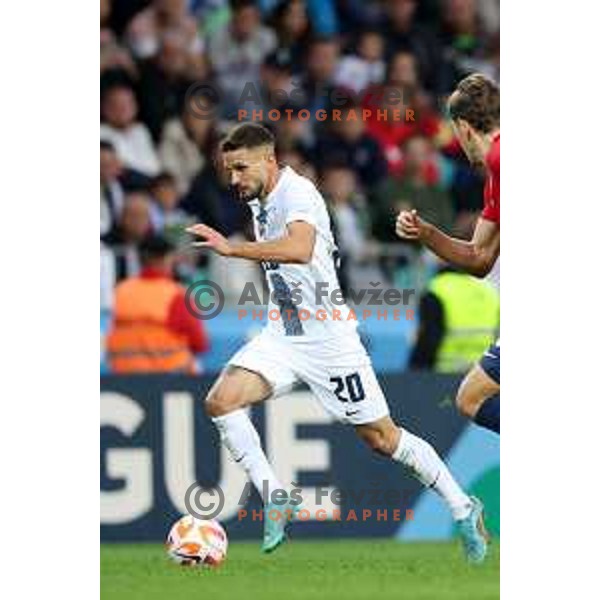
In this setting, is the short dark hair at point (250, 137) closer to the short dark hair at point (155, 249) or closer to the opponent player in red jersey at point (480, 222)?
the opponent player in red jersey at point (480, 222)

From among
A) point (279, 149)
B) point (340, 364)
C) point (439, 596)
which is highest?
point (279, 149)

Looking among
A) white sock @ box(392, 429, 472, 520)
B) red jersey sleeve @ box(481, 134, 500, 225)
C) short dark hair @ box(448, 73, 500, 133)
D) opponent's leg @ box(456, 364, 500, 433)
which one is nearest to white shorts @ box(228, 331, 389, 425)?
white sock @ box(392, 429, 472, 520)

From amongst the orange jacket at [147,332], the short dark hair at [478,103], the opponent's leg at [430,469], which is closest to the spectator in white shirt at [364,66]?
the short dark hair at [478,103]

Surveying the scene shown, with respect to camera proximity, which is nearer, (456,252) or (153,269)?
(456,252)

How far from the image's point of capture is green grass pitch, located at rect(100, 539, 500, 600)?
1230 cm

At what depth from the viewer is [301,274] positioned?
1242cm

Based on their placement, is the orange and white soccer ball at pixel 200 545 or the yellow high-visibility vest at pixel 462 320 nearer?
the orange and white soccer ball at pixel 200 545

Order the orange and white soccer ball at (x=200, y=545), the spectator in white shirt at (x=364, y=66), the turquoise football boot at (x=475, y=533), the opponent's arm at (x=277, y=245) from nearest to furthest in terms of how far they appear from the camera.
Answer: the opponent's arm at (x=277, y=245) < the turquoise football boot at (x=475, y=533) < the orange and white soccer ball at (x=200, y=545) < the spectator in white shirt at (x=364, y=66)

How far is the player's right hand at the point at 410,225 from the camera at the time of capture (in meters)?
12.4
